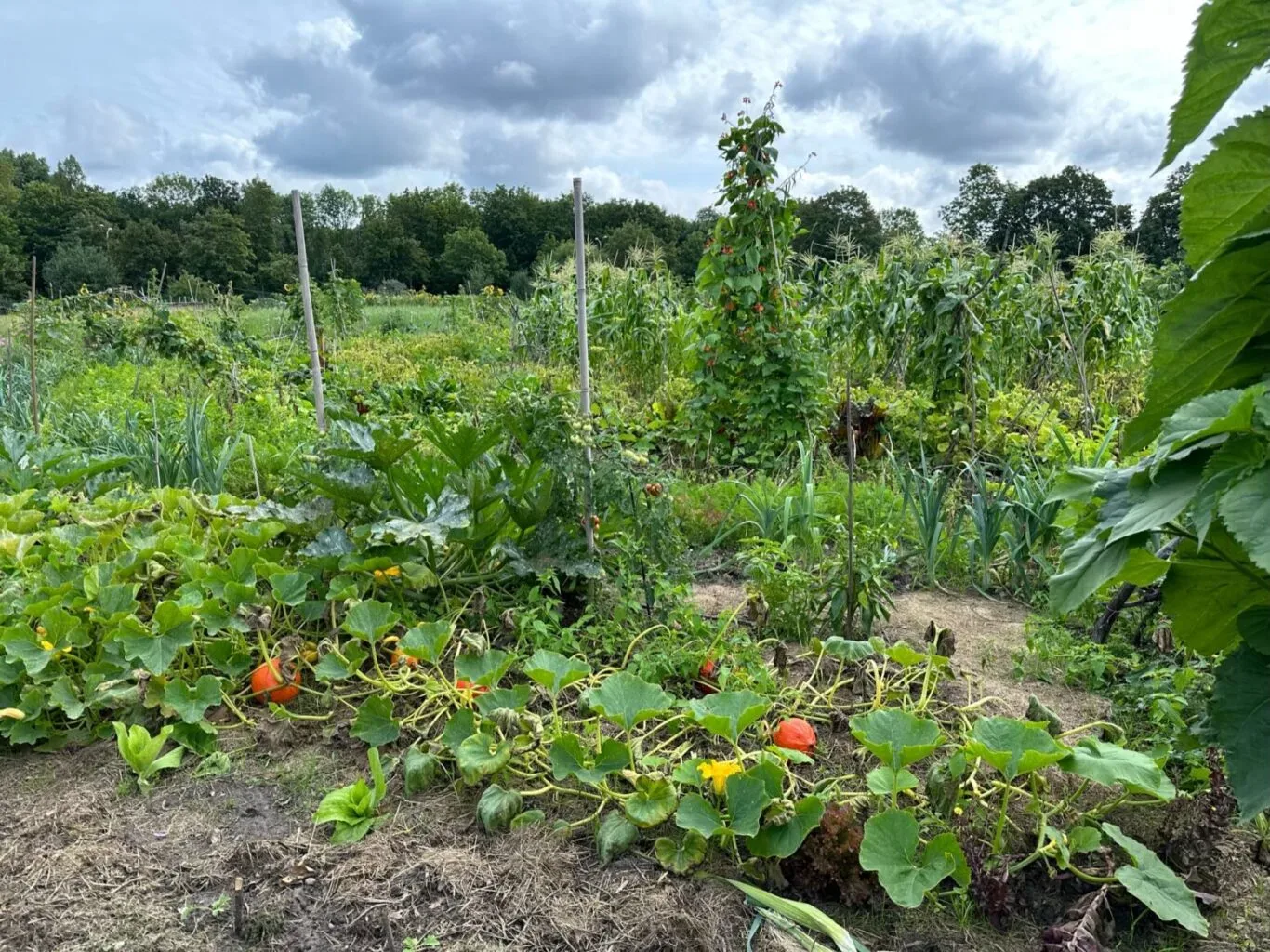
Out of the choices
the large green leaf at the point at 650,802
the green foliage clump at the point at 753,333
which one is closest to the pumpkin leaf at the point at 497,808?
the large green leaf at the point at 650,802

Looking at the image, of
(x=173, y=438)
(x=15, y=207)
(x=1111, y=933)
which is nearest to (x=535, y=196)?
(x=15, y=207)

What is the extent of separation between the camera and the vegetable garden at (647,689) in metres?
0.96

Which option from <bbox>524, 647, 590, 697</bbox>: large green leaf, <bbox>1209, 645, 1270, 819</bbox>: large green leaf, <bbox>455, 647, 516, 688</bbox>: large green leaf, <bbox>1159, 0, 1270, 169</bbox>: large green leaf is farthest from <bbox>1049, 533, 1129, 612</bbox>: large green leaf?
<bbox>455, 647, 516, 688</bbox>: large green leaf

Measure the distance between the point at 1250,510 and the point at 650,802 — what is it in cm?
132

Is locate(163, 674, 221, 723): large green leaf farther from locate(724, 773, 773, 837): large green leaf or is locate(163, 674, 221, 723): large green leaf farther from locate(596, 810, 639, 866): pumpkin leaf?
locate(724, 773, 773, 837): large green leaf

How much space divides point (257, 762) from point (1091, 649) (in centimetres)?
243

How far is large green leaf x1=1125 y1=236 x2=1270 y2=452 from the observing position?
2.62ft

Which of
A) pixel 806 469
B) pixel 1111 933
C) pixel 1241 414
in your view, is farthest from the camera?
pixel 806 469

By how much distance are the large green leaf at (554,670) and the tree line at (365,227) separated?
1465 centimetres

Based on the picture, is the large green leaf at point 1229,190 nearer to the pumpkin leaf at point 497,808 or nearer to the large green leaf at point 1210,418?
the large green leaf at point 1210,418

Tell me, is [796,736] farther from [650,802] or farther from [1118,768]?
[1118,768]

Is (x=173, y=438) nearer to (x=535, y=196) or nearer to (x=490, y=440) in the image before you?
(x=490, y=440)

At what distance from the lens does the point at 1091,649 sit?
8.13ft

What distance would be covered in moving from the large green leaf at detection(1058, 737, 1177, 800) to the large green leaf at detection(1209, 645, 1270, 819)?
652mm
